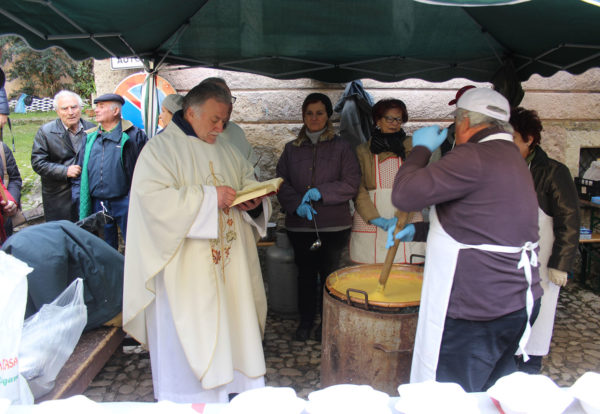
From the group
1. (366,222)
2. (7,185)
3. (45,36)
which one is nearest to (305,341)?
(366,222)

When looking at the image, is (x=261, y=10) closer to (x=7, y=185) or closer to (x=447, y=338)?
(x=447, y=338)

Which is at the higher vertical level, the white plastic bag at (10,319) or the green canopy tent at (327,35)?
the green canopy tent at (327,35)

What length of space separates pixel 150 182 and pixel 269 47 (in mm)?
2021

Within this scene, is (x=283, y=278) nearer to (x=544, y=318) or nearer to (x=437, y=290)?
(x=544, y=318)

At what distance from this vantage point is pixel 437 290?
2033 mm

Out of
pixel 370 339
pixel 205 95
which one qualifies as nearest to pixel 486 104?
pixel 370 339

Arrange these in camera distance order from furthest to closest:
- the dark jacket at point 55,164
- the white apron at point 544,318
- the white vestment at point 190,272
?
the dark jacket at point 55,164, the white apron at point 544,318, the white vestment at point 190,272

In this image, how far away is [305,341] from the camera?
12.6ft

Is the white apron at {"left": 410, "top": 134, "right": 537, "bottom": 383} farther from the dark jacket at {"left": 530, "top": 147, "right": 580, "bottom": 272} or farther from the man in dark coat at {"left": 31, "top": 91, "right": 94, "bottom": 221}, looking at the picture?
the man in dark coat at {"left": 31, "top": 91, "right": 94, "bottom": 221}

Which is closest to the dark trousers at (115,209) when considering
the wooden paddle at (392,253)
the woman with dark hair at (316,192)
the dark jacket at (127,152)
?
the dark jacket at (127,152)

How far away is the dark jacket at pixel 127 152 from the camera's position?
14.5 ft

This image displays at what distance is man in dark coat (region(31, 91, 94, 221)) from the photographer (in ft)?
15.1

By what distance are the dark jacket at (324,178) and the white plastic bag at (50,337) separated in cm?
168

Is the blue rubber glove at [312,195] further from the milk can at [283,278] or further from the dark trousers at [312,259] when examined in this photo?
the milk can at [283,278]
